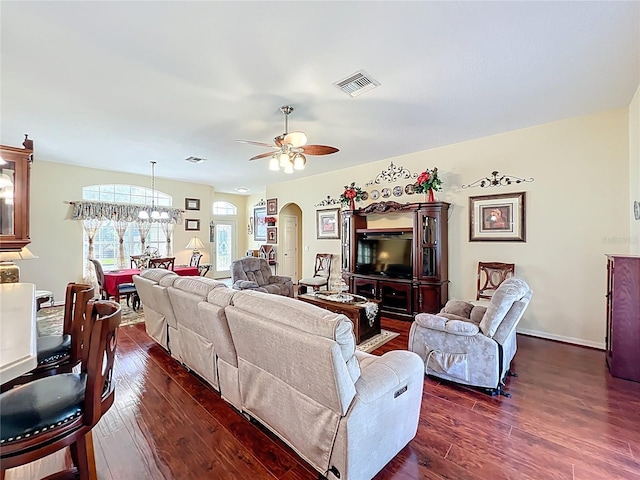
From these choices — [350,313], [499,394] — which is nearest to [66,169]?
[350,313]

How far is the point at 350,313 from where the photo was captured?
12.7ft

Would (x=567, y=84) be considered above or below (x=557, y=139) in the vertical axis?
above

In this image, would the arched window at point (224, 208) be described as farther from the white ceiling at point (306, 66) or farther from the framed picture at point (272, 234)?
the white ceiling at point (306, 66)

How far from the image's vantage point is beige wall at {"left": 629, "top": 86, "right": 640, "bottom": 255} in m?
3.17

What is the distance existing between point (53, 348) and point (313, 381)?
181 cm

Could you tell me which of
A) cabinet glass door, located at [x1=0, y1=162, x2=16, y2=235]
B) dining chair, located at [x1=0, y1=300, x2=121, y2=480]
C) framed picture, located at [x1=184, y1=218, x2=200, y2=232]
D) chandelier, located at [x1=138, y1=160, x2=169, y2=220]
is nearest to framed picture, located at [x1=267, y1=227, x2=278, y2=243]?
framed picture, located at [x1=184, y1=218, x2=200, y2=232]

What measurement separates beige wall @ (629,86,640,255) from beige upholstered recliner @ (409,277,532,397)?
165 cm

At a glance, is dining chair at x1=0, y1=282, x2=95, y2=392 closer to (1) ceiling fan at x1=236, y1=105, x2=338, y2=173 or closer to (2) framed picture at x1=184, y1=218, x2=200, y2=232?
(1) ceiling fan at x1=236, y1=105, x2=338, y2=173

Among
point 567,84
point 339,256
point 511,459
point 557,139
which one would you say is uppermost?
Result: point 567,84

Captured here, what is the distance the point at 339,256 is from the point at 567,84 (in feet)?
15.6

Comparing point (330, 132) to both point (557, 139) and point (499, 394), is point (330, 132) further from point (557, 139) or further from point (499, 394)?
point (499, 394)

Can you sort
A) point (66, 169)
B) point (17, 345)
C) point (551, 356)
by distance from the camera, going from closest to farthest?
point (17, 345) → point (551, 356) → point (66, 169)

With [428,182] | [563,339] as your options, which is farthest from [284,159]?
[563,339]

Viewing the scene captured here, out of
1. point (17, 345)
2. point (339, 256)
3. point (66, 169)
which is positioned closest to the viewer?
point (17, 345)
